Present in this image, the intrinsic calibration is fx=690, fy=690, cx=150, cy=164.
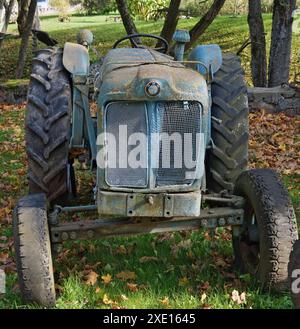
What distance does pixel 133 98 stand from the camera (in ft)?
14.7

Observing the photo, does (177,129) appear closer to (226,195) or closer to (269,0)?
(226,195)

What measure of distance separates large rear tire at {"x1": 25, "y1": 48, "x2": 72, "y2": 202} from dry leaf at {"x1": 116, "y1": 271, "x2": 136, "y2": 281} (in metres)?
1.09

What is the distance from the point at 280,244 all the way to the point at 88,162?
2215mm

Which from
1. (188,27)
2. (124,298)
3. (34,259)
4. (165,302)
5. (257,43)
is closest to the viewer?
(34,259)

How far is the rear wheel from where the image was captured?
4.28m

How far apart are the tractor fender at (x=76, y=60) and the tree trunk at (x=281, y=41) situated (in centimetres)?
629

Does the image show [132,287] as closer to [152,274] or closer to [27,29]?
[152,274]

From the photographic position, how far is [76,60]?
242 inches

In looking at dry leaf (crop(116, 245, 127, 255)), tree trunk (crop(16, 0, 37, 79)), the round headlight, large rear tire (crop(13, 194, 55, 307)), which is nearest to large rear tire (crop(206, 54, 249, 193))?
dry leaf (crop(116, 245, 127, 255))

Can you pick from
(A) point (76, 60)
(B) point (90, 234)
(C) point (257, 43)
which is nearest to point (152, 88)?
(B) point (90, 234)

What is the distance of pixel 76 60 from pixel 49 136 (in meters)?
0.81

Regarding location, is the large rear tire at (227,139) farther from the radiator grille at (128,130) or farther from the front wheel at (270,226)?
the radiator grille at (128,130)
